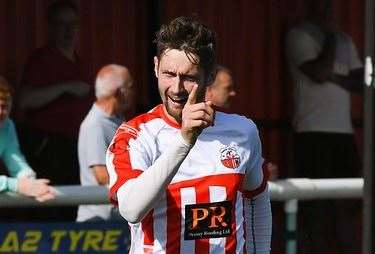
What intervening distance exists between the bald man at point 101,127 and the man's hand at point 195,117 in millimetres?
3106

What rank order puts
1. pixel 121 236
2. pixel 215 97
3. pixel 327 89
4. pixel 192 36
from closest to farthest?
pixel 192 36
pixel 121 236
pixel 215 97
pixel 327 89

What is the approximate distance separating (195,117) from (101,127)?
3305 mm

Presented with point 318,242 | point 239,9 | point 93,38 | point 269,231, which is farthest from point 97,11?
point 269,231

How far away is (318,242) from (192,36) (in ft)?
11.6

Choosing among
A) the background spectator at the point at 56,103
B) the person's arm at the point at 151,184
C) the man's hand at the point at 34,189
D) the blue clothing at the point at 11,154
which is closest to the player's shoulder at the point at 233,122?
the person's arm at the point at 151,184

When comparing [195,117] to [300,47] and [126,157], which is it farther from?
[300,47]

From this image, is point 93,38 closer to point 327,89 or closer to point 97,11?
point 97,11

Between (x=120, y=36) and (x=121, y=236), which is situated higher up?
(x=120, y=36)

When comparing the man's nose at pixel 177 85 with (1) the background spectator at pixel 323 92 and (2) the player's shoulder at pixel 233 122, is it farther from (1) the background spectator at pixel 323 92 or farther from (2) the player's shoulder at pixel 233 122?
(1) the background spectator at pixel 323 92

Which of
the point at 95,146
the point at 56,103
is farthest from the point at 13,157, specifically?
the point at 56,103

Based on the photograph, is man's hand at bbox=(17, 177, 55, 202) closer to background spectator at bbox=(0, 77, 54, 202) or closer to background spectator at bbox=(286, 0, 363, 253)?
background spectator at bbox=(0, 77, 54, 202)

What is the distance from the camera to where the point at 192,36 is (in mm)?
4355

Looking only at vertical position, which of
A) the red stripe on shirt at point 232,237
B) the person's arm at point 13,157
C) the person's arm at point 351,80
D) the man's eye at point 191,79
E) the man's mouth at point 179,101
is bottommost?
the person's arm at point 13,157

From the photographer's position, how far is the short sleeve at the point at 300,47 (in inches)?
333
